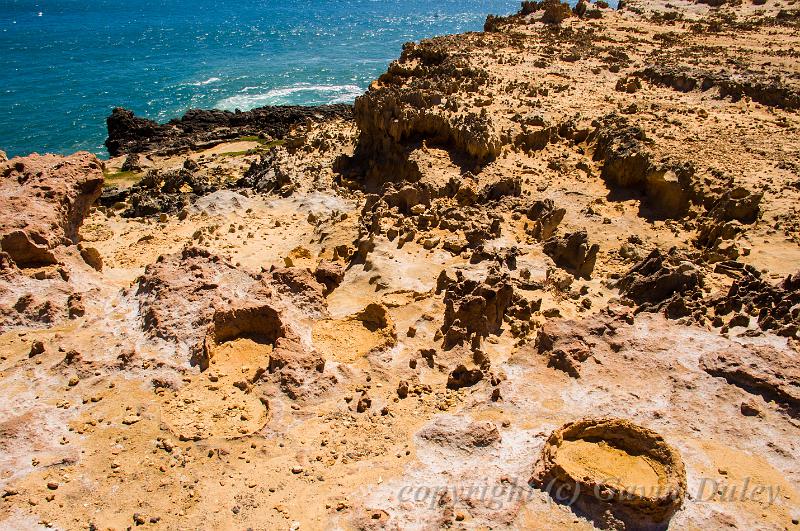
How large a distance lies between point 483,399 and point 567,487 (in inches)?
111

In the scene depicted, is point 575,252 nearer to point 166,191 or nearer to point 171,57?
point 166,191

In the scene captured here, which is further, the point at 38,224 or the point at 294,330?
the point at 38,224

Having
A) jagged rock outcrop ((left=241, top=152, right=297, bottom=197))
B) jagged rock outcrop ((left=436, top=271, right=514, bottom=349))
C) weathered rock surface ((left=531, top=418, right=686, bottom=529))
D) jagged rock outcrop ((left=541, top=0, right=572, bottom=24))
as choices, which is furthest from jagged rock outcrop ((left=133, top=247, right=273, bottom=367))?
jagged rock outcrop ((left=541, top=0, right=572, bottom=24))

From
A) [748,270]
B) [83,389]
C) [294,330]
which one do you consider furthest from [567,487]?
[748,270]

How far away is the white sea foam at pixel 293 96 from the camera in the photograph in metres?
52.7

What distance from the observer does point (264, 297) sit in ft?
45.4

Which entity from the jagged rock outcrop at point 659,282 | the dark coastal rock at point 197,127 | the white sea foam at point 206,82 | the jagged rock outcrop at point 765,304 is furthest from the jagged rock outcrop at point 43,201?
the white sea foam at point 206,82

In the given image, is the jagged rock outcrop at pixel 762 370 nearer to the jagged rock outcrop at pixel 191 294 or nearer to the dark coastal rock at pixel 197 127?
the jagged rock outcrop at pixel 191 294

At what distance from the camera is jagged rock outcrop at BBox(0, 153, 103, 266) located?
47.6 feet

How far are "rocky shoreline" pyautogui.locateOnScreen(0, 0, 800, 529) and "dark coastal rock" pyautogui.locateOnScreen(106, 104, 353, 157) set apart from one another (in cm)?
1141

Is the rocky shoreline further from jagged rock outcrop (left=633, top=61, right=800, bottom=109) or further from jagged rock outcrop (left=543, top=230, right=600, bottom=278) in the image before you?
jagged rock outcrop (left=633, top=61, right=800, bottom=109)

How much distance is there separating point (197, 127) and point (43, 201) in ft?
81.5

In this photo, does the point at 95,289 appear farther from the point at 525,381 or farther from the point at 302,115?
the point at 302,115

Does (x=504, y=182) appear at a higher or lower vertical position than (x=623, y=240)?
higher
